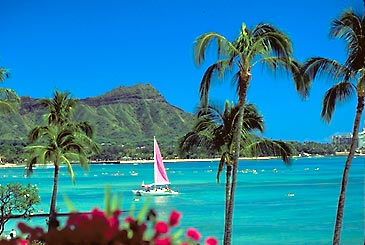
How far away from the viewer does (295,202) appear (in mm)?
75500

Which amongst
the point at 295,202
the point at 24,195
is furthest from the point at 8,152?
the point at 24,195

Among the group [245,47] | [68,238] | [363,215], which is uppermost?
[245,47]

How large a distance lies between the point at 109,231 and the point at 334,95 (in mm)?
13850

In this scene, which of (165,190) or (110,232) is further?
(165,190)

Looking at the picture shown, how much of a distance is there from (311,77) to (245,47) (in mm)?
1945

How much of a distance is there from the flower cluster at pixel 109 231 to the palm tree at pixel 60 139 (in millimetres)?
24439

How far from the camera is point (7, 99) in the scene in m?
20.2

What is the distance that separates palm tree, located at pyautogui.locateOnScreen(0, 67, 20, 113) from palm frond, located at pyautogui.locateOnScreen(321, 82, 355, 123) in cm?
953

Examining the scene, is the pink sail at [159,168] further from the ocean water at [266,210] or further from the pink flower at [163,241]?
the pink flower at [163,241]

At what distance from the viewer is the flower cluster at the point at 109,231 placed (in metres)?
2.39

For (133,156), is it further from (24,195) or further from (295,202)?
(24,195)

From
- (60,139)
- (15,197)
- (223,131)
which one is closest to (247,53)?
(223,131)

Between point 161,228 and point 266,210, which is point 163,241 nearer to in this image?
point 161,228

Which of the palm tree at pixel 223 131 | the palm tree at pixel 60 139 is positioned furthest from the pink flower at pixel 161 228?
the palm tree at pixel 60 139
